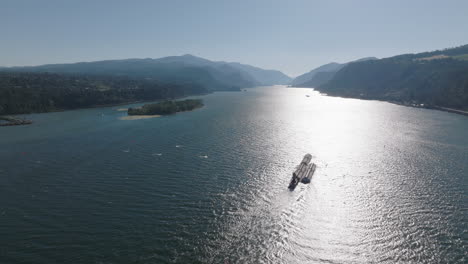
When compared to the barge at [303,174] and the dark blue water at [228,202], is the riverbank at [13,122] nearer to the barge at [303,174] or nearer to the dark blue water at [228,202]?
the dark blue water at [228,202]

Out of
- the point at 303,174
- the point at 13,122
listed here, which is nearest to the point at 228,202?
the point at 303,174

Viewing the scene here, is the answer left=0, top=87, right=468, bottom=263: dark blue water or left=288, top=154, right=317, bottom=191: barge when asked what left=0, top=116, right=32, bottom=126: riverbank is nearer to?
left=0, top=87, right=468, bottom=263: dark blue water

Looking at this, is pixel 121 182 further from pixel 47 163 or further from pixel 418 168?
pixel 418 168

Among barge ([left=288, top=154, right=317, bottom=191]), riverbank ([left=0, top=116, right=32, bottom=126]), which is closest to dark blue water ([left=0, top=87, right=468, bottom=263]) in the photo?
barge ([left=288, top=154, right=317, bottom=191])

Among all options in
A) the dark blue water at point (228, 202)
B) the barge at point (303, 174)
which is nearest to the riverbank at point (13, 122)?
the dark blue water at point (228, 202)

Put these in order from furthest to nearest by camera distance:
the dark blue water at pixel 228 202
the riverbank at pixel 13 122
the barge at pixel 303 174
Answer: the riverbank at pixel 13 122 → the barge at pixel 303 174 → the dark blue water at pixel 228 202

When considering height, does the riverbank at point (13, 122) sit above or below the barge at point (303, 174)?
below

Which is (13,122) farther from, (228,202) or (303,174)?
(303,174)

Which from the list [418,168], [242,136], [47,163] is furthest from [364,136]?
[47,163]
